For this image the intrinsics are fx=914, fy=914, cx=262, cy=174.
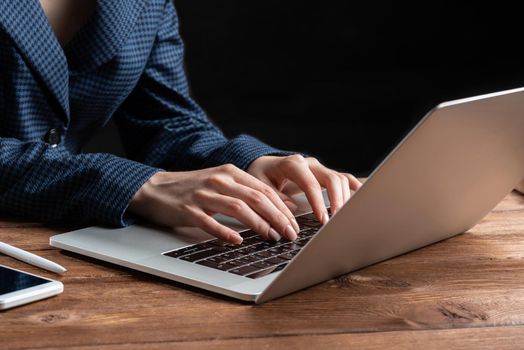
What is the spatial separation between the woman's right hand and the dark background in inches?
85.3

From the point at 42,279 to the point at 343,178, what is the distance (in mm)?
432

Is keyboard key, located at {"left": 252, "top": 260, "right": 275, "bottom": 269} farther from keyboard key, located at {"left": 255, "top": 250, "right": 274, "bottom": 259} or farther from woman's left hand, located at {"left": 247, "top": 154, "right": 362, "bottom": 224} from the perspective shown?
woman's left hand, located at {"left": 247, "top": 154, "right": 362, "bottom": 224}

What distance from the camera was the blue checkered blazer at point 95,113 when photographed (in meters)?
1.16

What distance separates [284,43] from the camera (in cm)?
334

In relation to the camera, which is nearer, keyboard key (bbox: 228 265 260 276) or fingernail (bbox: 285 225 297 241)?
keyboard key (bbox: 228 265 260 276)

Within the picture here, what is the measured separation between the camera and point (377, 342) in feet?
2.44

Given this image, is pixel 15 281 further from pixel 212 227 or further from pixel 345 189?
pixel 345 189

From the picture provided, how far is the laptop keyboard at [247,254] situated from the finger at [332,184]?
0.08 m

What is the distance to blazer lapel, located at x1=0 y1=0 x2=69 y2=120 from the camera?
1.28 m

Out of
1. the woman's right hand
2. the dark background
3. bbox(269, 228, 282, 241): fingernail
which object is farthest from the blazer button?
the dark background

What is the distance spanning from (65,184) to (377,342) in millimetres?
567

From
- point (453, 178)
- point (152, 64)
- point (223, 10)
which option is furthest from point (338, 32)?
point (453, 178)

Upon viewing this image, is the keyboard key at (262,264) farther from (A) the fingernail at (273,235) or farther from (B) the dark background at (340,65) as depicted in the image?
(B) the dark background at (340,65)

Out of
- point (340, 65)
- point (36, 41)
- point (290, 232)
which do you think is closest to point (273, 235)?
point (290, 232)
